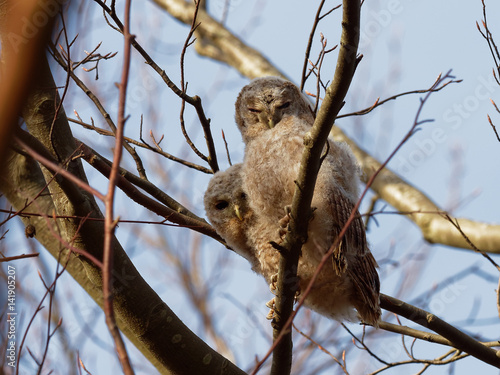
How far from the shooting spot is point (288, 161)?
2.88 metres

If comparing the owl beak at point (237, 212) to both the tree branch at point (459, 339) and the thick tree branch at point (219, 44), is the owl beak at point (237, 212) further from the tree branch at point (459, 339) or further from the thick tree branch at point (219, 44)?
the thick tree branch at point (219, 44)

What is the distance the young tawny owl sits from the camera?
282cm

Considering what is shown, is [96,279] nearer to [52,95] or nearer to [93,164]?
[93,164]

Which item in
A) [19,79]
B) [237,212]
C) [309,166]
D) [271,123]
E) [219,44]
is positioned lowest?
[19,79]

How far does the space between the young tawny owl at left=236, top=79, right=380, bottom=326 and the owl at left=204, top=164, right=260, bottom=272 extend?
0.18ft

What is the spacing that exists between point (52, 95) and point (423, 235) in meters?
3.57

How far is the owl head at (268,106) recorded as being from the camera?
354cm

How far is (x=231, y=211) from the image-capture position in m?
3.21

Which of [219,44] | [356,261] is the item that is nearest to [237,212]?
[356,261]

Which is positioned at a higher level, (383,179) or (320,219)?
(383,179)

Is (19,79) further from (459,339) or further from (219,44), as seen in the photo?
(219,44)

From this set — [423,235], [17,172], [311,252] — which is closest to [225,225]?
[311,252]

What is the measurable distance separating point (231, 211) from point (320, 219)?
2.02 ft

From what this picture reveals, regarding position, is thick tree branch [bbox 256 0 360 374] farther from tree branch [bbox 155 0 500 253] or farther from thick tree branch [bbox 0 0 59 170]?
thick tree branch [bbox 0 0 59 170]
